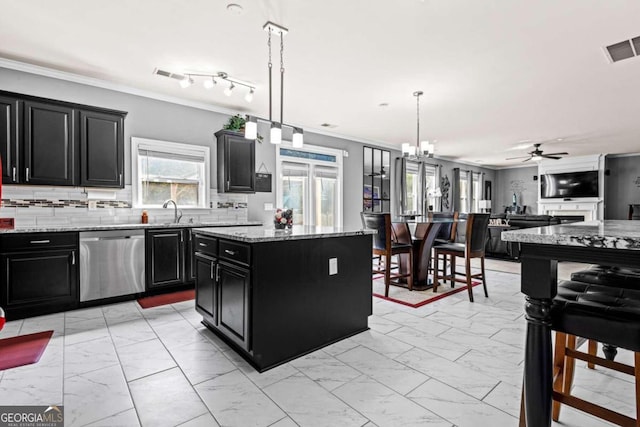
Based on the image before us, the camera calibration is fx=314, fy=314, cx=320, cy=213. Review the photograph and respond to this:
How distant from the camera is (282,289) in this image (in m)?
2.31

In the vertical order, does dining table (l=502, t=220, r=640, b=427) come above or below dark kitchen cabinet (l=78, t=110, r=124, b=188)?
below

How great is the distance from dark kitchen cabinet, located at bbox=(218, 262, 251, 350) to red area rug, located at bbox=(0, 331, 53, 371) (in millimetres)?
1415

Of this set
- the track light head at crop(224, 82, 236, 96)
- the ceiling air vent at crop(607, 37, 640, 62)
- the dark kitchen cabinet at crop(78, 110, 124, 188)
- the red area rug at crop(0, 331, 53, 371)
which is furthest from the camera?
the track light head at crop(224, 82, 236, 96)

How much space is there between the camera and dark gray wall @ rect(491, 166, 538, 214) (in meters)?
11.8

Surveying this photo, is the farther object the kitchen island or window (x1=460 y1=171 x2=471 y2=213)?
window (x1=460 y1=171 x2=471 y2=213)

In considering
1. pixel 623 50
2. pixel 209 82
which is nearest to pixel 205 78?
pixel 209 82

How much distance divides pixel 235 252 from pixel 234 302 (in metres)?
0.38

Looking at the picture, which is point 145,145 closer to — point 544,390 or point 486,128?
point 544,390

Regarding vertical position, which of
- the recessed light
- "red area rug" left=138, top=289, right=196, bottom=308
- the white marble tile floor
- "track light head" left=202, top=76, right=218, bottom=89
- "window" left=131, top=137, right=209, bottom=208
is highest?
the recessed light

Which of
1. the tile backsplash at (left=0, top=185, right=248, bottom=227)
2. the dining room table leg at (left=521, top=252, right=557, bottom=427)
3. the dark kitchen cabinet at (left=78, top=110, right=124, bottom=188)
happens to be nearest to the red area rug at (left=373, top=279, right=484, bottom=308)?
the dining room table leg at (left=521, top=252, right=557, bottom=427)

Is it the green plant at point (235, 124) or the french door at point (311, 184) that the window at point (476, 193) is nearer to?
the french door at point (311, 184)

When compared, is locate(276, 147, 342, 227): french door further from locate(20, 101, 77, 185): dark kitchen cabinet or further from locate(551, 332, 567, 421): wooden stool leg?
locate(551, 332, 567, 421): wooden stool leg

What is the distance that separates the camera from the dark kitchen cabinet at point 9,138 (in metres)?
3.32

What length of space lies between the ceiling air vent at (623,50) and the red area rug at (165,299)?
5483mm
